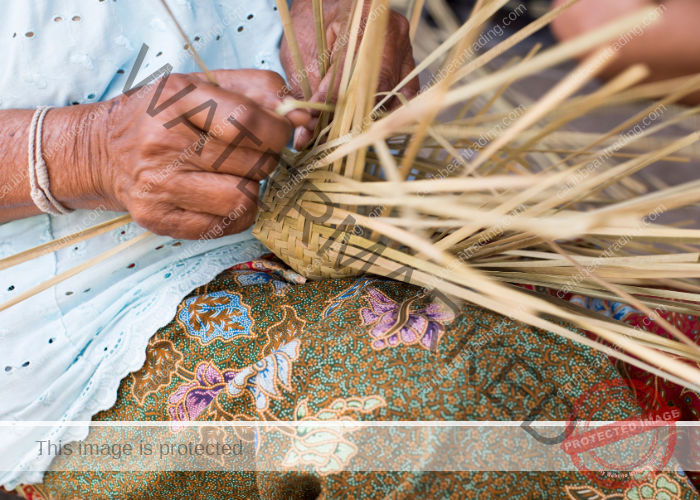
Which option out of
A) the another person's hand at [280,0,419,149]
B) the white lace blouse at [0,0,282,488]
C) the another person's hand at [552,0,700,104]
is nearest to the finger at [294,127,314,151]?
the another person's hand at [280,0,419,149]

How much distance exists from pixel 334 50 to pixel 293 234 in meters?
0.27

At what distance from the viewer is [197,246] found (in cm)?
71

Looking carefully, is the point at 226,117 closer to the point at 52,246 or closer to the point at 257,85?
the point at 257,85

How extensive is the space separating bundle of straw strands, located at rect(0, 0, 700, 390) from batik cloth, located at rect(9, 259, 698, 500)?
37mm

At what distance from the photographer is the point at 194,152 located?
0.50m

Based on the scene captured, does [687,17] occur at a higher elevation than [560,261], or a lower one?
higher

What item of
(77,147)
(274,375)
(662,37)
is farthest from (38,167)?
(662,37)

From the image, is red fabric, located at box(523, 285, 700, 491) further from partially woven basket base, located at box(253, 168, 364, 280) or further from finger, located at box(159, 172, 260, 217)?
finger, located at box(159, 172, 260, 217)

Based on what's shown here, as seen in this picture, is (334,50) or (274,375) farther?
(334,50)

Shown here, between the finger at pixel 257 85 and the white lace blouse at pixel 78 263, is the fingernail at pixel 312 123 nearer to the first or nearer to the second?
the finger at pixel 257 85

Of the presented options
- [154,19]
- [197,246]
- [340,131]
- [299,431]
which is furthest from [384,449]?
[154,19]

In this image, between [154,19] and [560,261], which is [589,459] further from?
[154,19]

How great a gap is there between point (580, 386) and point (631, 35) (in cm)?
46

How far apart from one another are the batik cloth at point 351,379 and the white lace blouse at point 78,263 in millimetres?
62
